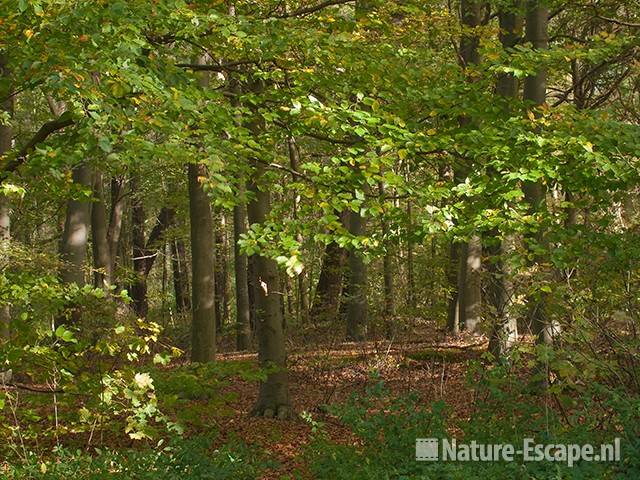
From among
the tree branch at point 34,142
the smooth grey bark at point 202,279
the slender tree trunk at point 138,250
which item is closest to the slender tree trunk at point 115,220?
the slender tree trunk at point 138,250

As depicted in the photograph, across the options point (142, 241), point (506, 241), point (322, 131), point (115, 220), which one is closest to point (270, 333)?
point (322, 131)

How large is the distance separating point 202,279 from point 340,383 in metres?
3.31

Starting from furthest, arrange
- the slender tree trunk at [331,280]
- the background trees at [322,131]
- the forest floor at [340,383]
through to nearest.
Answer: the slender tree trunk at [331,280], the forest floor at [340,383], the background trees at [322,131]

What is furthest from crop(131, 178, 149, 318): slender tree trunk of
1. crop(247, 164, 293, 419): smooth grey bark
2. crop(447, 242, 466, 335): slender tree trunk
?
crop(247, 164, 293, 419): smooth grey bark

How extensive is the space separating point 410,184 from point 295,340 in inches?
406

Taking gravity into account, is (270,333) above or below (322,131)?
below

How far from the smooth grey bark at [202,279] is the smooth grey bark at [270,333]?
1.17 m

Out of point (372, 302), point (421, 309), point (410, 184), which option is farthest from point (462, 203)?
point (372, 302)

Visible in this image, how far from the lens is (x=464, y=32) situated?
41.8 ft

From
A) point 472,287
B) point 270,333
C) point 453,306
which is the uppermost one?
point 472,287

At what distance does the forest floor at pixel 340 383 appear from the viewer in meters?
9.65

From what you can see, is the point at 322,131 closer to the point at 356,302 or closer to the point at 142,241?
the point at 356,302

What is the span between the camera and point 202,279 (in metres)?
11.4

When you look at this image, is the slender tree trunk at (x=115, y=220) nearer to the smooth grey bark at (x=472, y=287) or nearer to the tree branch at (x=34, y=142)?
the smooth grey bark at (x=472, y=287)
